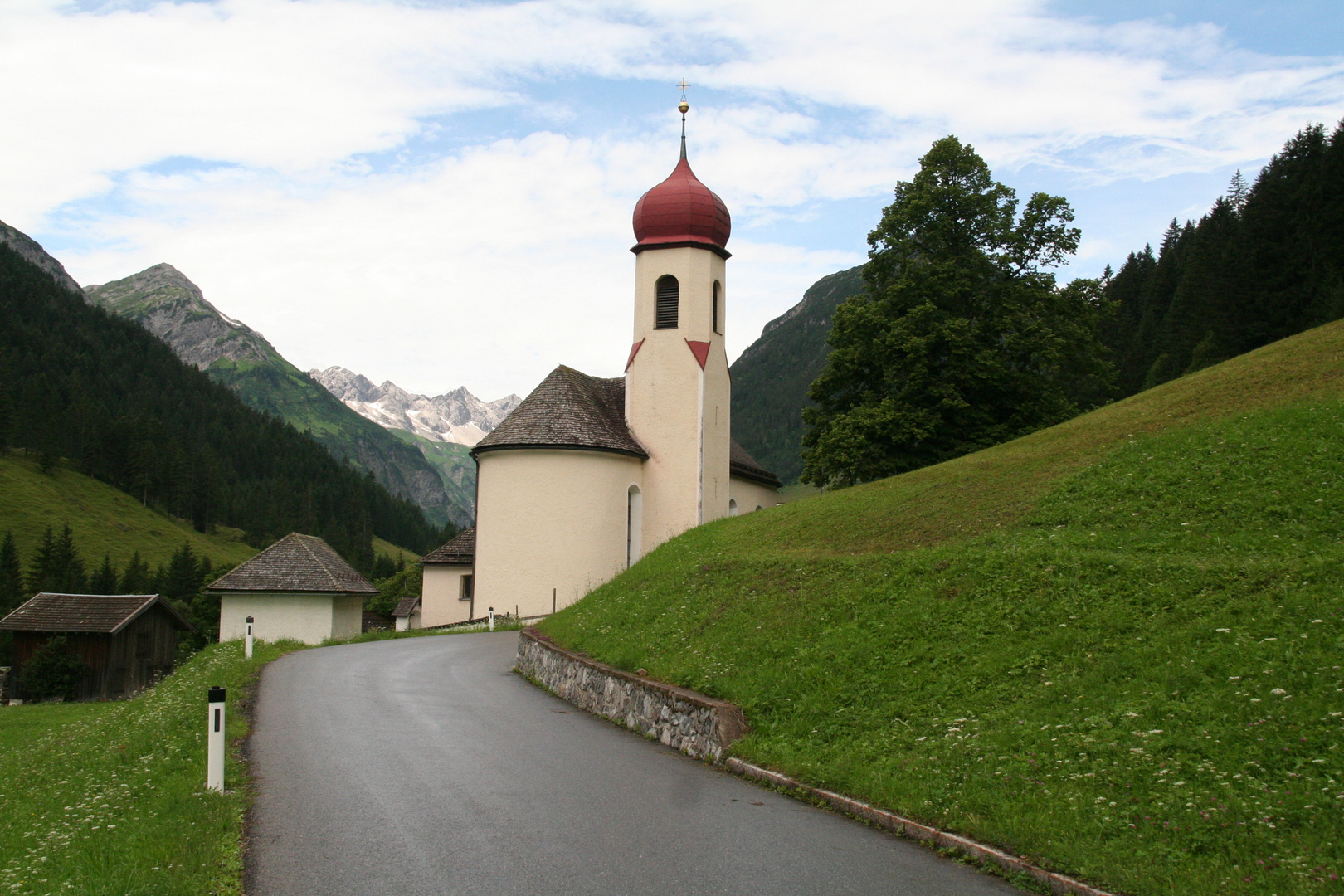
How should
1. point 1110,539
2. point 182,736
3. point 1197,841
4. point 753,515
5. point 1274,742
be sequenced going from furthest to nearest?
point 753,515
point 1110,539
point 182,736
point 1274,742
point 1197,841

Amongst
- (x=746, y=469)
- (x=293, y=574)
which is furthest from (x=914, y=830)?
(x=746, y=469)

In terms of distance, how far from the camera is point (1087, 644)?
9.97m

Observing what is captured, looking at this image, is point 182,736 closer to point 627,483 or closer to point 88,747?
point 88,747

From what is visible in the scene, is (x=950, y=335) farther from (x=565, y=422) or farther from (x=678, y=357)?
(x=565, y=422)

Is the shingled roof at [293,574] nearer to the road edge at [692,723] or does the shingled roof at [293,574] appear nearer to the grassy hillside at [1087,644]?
the grassy hillside at [1087,644]

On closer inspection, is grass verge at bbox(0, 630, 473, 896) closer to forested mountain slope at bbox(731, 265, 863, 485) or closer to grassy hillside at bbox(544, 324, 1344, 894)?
grassy hillside at bbox(544, 324, 1344, 894)

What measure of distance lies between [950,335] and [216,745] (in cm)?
2725

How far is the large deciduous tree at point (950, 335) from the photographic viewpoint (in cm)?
3303

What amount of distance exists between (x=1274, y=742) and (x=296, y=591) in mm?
35011

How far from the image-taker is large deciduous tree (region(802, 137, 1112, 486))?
108 feet

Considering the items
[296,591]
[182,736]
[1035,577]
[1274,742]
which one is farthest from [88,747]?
[296,591]

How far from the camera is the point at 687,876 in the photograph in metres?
6.86

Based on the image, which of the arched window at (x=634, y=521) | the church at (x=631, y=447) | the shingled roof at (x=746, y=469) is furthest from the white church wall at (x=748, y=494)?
the arched window at (x=634, y=521)

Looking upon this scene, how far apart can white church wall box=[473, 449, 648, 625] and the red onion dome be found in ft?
26.7
